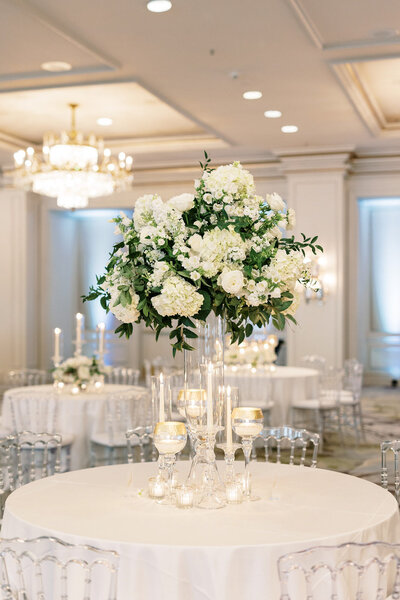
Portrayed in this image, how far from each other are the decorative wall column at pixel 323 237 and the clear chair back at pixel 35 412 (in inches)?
234

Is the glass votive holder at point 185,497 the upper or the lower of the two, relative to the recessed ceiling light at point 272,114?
lower

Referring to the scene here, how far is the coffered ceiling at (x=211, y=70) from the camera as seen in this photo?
604 centimetres

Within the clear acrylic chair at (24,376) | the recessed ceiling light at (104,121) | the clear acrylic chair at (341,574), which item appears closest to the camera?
the clear acrylic chair at (341,574)

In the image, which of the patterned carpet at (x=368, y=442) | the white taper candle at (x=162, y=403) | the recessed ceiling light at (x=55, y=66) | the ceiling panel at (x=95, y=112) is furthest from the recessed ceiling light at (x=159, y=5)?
the patterned carpet at (x=368, y=442)

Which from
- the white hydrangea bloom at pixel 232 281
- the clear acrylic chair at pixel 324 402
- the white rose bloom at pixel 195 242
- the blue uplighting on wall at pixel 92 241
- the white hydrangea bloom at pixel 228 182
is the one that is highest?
the blue uplighting on wall at pixel 92 241

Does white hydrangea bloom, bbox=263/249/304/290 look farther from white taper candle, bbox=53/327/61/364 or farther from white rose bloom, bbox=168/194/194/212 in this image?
white taper candle, bbox=53/327/61/364

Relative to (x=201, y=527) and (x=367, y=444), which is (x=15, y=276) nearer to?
(x=367, y=444)

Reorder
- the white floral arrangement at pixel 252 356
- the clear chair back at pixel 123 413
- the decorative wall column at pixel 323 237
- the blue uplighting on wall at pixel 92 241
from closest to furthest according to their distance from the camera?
the clear chair back at pixel 123 413
the white floral arrangement at pixel 252 356
the decorative wall column at pixel 323 237
the blue uplighting on wall at pixel 92 241

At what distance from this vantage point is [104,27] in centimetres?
627

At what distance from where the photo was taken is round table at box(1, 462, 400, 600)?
2.51m

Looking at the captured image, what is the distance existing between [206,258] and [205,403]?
56 cm

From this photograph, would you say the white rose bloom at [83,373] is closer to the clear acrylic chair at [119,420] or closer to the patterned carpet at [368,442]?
the clear acrylic chair at [119,420]

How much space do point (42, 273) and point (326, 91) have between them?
7.38 meters

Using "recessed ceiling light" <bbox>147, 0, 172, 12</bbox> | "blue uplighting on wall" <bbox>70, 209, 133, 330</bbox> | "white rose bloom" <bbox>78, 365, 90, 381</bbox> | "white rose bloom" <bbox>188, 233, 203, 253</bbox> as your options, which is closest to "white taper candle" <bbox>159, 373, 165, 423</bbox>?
"white rose bloom" <bbox>188, 233, 203, 253</bbox>
